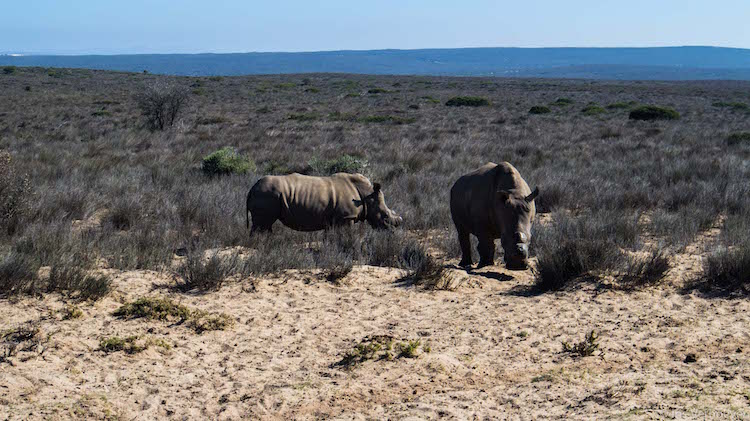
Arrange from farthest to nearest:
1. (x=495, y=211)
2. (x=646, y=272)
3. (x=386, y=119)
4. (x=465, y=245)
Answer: (x=386, y=119) < (x=465, y=245) < (x=495, y=211) < (x=646, y=272)

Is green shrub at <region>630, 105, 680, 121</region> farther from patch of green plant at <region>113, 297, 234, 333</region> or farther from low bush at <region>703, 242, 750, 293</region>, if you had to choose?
patch of green plant at <region>113, 297, 234, 333</region>

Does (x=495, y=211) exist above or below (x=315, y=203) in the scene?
above

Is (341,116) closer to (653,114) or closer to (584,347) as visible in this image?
(653,114)

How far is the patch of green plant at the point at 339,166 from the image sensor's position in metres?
16.5

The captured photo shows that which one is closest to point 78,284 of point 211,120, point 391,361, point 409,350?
point 391,361

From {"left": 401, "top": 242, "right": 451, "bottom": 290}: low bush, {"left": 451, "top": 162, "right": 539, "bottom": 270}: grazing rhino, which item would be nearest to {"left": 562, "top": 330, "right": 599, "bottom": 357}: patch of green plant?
{"left": 451, "top": 162, "right": 539, "bottom": 270}: grazing rhino

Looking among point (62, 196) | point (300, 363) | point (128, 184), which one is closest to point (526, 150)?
point (128, 184)

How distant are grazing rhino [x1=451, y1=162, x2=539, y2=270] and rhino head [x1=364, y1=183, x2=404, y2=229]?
1.50 meters

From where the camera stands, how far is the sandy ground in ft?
15.1

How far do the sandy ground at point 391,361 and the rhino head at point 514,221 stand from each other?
18.2 inches

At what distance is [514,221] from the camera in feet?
25.3

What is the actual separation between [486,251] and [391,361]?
3.54 meters

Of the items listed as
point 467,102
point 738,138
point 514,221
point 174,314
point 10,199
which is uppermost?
point 514,221

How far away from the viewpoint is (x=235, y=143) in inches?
920
